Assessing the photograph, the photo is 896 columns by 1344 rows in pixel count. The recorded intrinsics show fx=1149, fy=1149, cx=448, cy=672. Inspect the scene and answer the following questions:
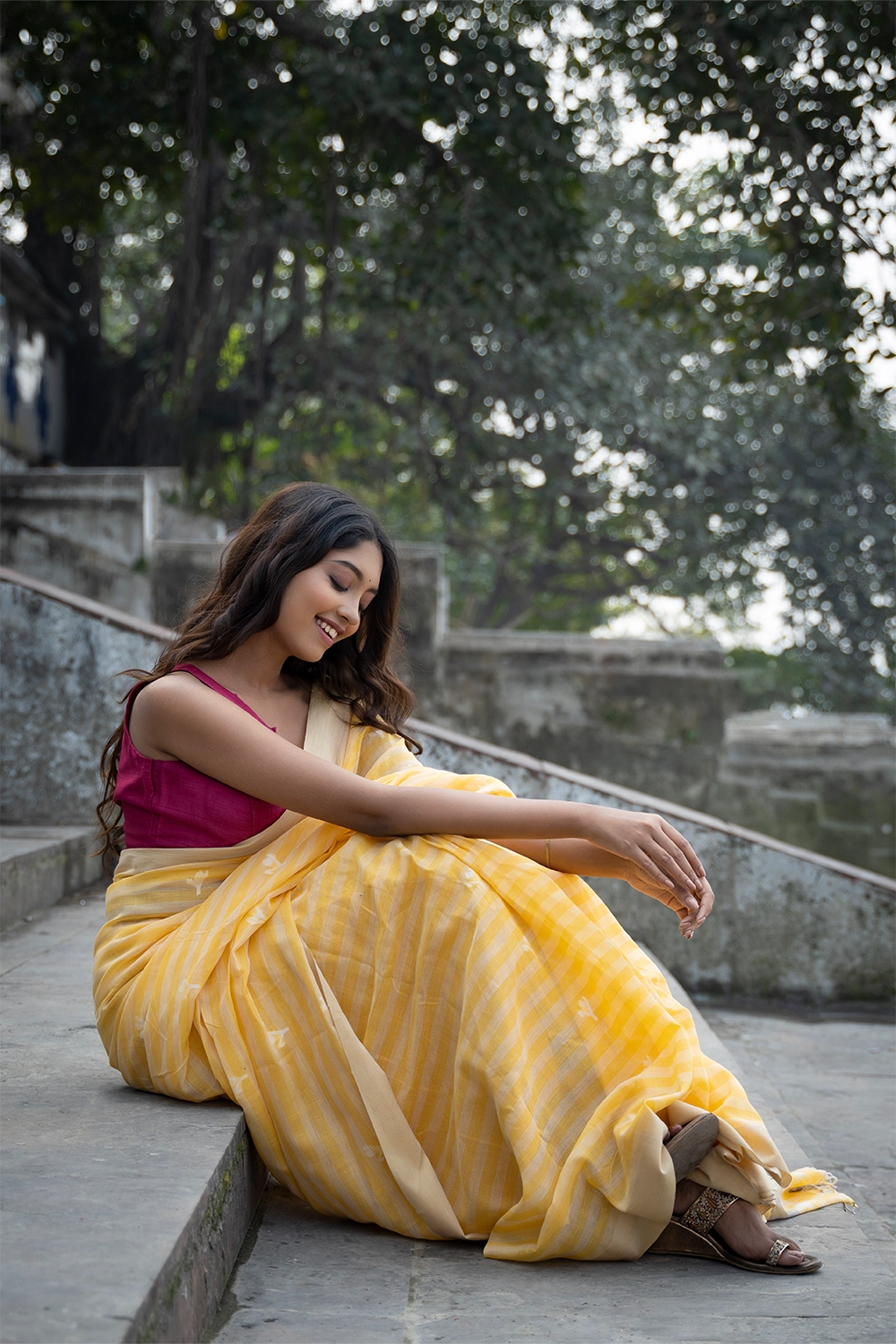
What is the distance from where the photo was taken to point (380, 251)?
7570 mm

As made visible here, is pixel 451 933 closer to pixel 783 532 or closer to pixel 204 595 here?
pixel 204 595

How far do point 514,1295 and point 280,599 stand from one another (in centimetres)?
126

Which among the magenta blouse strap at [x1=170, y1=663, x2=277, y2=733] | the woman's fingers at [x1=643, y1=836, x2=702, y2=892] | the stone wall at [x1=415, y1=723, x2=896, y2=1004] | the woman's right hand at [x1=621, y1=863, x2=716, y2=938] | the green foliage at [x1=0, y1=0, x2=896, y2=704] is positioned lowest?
the stone wall at [x1=415, y1=723, x2=896, y2=1004]

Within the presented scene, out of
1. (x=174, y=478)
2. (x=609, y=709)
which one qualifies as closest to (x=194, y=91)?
(x=174, y=478)

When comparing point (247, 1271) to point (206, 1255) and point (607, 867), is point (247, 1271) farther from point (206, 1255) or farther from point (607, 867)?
point (607, 867)

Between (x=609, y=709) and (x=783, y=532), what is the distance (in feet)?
25.0

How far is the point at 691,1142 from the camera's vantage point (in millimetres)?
1733

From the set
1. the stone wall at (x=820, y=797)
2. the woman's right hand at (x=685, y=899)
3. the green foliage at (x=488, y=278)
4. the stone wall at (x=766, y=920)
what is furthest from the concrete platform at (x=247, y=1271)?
the green foliage at (x=488, y=278)

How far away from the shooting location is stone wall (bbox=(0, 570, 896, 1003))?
13.8ft

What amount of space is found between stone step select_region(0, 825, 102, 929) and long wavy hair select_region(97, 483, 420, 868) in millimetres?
1199

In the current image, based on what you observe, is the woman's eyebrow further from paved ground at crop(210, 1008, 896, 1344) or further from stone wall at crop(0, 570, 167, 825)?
stone wall at crop(0, 570, 167, 825)

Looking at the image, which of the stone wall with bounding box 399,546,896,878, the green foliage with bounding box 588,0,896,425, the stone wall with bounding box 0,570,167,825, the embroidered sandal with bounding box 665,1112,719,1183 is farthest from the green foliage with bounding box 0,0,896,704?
the embroidered sandal with bounding box 665,1112,719,1183

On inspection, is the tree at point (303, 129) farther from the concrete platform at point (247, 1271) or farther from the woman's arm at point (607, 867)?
the concrete platform at point (247, 1271)

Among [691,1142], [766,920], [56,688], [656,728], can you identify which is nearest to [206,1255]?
[691,1142]
